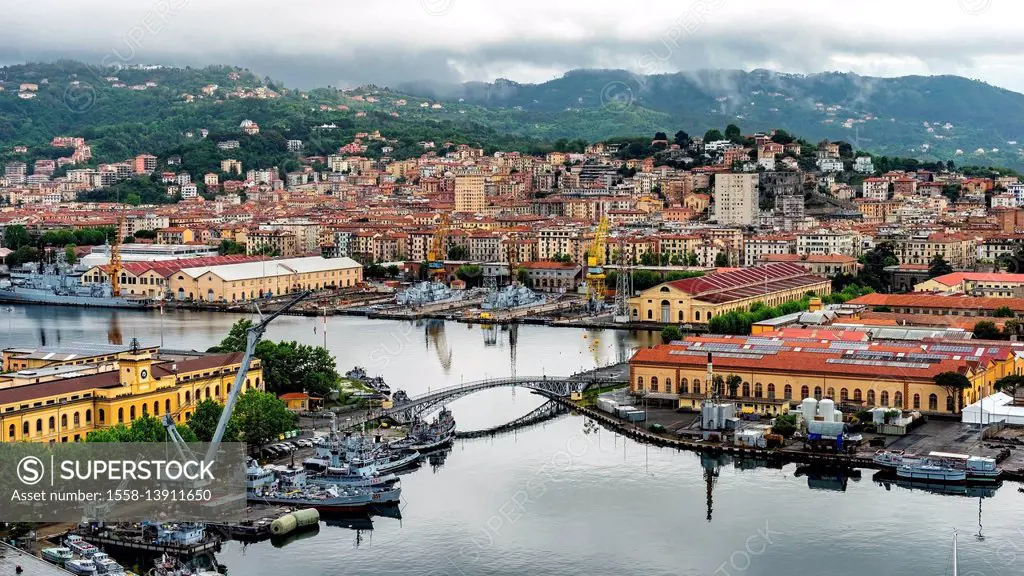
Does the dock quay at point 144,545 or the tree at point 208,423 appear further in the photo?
the tree at point 208,423

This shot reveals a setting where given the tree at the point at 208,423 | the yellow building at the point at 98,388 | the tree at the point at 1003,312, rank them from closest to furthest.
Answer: the yellow building at the point at 98,388, the tree at the point at 208,423, the tree at the point at 1003,312

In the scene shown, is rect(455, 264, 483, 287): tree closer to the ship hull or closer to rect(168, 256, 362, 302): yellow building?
rect(168, 256, 362, 302): yellow building

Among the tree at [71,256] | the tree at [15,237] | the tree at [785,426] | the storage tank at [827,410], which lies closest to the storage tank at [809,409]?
the tree at [785,426]

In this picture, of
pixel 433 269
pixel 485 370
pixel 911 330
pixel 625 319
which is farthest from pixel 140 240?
pixel 911 330

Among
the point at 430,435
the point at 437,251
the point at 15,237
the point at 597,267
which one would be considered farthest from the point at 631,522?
the point at 15,237

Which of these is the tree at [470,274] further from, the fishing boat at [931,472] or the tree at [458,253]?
the fishing boat at [931,472]
